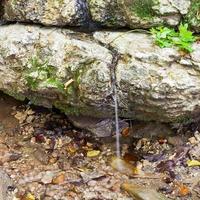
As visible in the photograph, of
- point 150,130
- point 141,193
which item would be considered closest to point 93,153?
point 150,130

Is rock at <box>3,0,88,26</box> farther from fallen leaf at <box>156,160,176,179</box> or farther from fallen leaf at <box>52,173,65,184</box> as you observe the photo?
fallen leaf at <box>156,160,176,179</box>

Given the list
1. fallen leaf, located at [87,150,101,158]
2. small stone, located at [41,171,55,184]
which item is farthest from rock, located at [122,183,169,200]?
small stone, located at [41,171,55,184]

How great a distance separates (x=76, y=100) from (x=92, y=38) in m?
0.70

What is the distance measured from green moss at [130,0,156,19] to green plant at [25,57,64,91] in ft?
3.51

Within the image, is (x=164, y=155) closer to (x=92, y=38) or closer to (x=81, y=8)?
(x=92, y=38)

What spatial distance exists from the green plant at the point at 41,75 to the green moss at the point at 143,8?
107 centimetres

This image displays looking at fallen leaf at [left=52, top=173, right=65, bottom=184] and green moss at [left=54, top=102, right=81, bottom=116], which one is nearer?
fallen leaf at [left=52, top=173, right=65, bottom=184]

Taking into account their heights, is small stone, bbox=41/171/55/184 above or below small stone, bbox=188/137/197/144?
below

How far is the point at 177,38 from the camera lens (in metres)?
4.17

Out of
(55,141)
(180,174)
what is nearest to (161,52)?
(180,174)

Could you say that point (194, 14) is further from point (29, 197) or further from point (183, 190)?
point (29, 197)

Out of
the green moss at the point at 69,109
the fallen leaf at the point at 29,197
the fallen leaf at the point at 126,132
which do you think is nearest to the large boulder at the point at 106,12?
the green moss at the point at 69,109

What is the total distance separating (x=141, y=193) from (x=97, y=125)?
108 cm

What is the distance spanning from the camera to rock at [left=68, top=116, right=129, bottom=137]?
4988 millimetres
